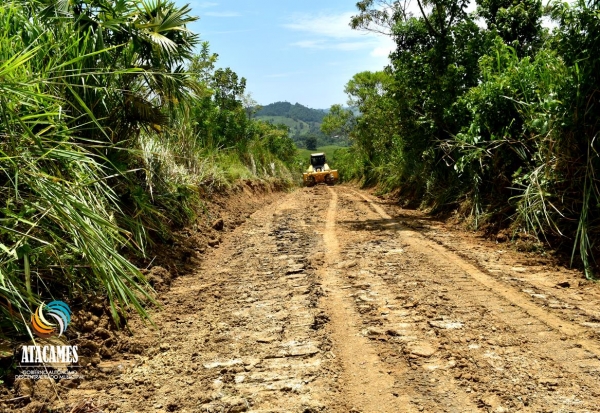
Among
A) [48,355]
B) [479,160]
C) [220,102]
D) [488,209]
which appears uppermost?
[220,102]

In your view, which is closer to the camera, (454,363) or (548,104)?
(454,363)

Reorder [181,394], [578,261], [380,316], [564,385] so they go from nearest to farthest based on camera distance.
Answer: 1. [564,385]
2. [181,394]
3. [380,316]
4. [578,261]

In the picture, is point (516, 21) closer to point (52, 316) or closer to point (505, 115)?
point (505, 115)

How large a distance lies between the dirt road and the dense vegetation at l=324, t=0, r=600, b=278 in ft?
3.50

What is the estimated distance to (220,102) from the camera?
859 inches

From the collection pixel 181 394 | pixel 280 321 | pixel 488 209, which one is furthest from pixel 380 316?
pixel 488 209

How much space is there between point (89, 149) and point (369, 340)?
156 inches

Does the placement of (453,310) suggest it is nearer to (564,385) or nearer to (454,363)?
(454,363)

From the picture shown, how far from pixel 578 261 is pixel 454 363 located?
343 cm

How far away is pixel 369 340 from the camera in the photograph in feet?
11.4

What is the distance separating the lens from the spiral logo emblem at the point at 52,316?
309 cm

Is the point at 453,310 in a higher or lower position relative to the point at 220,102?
lower

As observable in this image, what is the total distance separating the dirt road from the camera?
2.71 metres

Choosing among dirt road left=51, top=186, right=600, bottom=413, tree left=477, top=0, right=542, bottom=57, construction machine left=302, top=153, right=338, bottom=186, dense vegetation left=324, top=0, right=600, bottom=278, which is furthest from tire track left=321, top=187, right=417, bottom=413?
construction machine left=302, top=153, right=338, bottom=186
